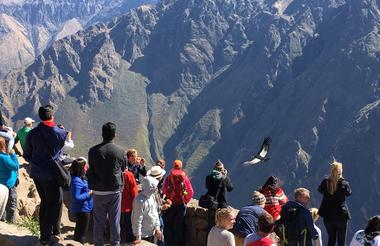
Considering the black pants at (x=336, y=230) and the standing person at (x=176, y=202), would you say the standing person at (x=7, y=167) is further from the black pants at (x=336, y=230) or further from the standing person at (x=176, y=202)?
the black pants at (x=336, y=230)

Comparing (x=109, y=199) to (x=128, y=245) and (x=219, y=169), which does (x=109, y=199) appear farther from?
(x=219, y=169)

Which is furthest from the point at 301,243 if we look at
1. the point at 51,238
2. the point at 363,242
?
the point at 51,238

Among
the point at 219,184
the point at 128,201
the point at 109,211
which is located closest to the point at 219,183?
the point at 219,184

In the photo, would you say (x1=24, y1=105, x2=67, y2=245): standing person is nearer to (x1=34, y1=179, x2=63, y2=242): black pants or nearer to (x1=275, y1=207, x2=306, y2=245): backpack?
(x1=34, y1=179, x2=63, y2=242): black pants

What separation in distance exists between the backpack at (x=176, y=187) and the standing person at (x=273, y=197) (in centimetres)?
258

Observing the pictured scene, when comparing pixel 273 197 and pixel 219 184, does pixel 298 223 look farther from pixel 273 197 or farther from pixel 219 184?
pixel 219 184

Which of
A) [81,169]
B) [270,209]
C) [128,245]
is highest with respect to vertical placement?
[81,169]

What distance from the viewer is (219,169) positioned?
1611cm

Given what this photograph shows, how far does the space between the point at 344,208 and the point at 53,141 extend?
27.8 ft

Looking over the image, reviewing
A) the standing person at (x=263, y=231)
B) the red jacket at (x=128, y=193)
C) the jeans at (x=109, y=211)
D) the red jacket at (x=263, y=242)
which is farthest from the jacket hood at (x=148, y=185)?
the red jacket at (x=263, y=242)

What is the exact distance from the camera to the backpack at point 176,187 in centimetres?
1605

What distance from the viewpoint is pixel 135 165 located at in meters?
17.4

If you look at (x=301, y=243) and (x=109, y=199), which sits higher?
(x=109, y=199)

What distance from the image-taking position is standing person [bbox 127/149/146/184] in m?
A: 16.7
